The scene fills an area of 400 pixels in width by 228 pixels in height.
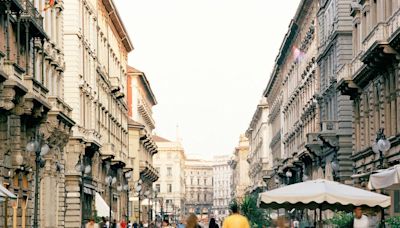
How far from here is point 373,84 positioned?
5122cm

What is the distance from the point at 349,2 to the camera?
62.3m

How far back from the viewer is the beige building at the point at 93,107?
213ft

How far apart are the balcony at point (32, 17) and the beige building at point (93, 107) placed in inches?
276

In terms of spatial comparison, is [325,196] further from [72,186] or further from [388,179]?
[72,186]

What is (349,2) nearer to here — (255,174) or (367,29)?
(367,29)

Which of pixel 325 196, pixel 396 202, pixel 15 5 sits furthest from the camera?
pixel 396 202

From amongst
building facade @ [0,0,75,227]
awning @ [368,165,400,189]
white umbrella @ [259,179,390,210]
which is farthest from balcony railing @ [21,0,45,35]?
awning @ [368,165,400,189]

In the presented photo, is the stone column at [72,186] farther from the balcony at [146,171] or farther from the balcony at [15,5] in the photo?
the balcony at [146,171]

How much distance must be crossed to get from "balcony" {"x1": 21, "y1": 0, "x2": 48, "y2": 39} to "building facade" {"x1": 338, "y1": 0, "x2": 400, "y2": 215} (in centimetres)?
1449

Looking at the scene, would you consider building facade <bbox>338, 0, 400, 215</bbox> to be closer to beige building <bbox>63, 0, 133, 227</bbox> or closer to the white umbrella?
the white umbrella

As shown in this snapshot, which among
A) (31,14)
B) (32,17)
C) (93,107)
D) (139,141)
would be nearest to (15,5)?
(32,17)

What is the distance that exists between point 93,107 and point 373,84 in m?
28.1

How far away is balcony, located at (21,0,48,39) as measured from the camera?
1783 inches

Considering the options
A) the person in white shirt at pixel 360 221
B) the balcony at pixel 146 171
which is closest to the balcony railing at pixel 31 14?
the person in white shirt at pixel 360 221
